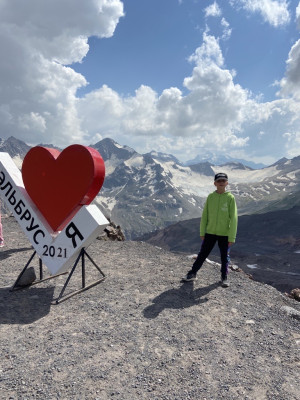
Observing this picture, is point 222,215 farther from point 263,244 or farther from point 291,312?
point 263,244

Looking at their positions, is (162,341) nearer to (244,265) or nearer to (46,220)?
(46,220)

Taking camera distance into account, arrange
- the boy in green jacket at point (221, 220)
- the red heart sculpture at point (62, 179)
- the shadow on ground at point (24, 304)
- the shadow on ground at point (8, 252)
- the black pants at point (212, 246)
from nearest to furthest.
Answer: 1. the shadow on ground at point (24, 304)
2. the red heart sculpture at point (62, 179)
3. the boy in green jacket at point (221, 220)
4. the black pants at point (212, 246)
5. the shadow on ground at point (8, 252)

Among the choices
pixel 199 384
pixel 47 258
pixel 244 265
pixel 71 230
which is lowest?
pixel 244 265

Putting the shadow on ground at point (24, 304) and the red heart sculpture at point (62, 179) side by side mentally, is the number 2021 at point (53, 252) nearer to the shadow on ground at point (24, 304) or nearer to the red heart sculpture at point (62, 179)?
the red heart sculpture at point (62, 179)

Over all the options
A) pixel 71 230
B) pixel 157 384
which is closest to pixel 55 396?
pixel 157 384

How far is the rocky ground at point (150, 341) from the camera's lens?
445cm

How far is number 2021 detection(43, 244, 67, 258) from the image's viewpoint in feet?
26.0

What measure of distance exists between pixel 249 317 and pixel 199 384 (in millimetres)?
2865

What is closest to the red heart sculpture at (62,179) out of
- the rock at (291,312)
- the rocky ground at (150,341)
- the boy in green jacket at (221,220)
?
the rocky ground at (150,341)

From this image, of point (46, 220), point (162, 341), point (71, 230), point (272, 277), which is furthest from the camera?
point (272, 277)

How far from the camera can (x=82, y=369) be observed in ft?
15.7

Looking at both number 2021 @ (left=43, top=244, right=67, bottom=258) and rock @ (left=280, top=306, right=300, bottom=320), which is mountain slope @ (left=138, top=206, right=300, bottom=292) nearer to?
rock @ (left=280, top=306, right=300, bottom=320)

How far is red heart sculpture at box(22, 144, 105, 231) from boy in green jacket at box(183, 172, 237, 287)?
3.55 meters

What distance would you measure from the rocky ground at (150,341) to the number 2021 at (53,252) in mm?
1200
